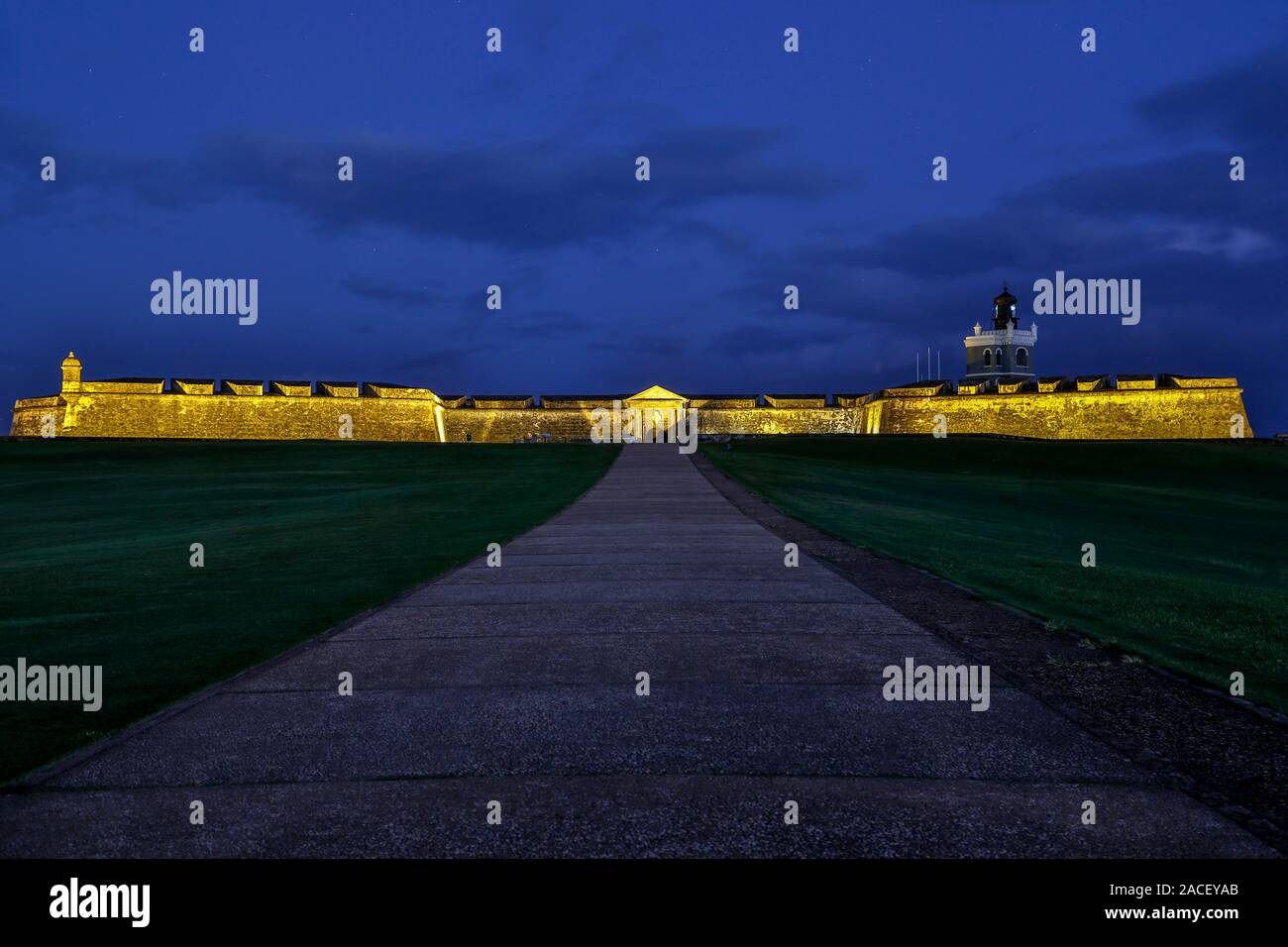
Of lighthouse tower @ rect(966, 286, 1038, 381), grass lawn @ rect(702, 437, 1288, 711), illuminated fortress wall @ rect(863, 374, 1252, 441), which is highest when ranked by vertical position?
lighthouse tower @ rect(966, 286, 1038, 381)

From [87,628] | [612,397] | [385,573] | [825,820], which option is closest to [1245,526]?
[385,573]

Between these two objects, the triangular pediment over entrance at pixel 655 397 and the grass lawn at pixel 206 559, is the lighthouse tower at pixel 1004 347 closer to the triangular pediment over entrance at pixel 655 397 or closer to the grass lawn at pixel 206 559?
the triangular pediment over entrance at pixel 655 397

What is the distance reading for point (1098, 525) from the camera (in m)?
23.5

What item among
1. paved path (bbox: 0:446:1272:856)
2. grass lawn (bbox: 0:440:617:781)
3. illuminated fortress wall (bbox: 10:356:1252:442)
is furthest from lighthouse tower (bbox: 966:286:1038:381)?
paved path (bbox: 0:446:1272:856)

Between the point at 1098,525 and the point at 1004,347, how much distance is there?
7590 cm

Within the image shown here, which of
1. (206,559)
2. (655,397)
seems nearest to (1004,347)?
(655,397)

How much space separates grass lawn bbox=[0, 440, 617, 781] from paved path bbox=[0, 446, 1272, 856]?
30.5 inches

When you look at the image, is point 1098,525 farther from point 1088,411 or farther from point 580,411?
point 580,411

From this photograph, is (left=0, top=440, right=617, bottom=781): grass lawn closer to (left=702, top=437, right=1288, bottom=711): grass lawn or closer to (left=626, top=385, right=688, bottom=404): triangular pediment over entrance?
(left=702, top=437, right=1288, bottom=711): grass lawn

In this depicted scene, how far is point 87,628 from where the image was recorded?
7.81m

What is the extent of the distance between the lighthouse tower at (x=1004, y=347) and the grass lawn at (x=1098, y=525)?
38691 millimetres

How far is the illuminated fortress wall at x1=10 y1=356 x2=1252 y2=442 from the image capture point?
2837 inches

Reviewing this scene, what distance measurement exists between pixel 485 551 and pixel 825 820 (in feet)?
32.5

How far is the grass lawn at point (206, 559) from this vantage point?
20.3ft
